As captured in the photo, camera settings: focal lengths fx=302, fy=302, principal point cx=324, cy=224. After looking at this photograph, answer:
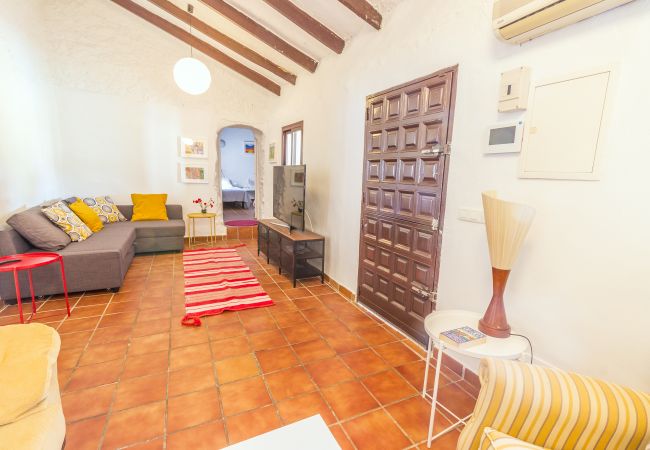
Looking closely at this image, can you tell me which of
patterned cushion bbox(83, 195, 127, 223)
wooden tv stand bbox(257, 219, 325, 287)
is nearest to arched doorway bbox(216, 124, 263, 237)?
patterned cushion bbox(83, 195, 127, 223)

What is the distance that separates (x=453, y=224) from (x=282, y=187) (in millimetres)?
2548

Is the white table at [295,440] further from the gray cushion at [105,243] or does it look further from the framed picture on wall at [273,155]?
the framed picture on wall at [273,155]

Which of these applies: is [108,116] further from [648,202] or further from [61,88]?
[648,202]

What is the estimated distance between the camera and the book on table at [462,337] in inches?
56.1

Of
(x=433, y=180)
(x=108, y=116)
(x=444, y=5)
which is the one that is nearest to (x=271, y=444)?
(x=433, y=180)

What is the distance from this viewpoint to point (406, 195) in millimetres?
2457

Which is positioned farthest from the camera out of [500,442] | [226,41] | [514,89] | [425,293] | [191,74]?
[226,41]

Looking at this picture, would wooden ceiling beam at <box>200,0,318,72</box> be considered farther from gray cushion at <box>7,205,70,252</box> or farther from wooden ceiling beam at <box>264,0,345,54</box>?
gray cushion at <box>7,205,70,252</box>

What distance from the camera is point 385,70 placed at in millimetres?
2654

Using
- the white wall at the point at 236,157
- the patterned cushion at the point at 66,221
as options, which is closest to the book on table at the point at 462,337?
the patterned cushion at the point at 66,221

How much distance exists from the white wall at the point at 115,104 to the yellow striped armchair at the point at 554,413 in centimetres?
507

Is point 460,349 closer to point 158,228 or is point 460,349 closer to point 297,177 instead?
point 297,177

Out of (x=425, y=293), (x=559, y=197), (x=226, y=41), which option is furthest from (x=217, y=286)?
(x=226, y=41)

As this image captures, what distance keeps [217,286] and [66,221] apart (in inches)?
71.3
